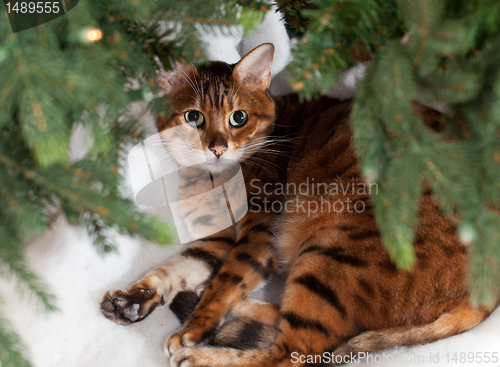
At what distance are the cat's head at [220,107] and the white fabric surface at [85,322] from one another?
0.62 feet

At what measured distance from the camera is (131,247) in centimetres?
156

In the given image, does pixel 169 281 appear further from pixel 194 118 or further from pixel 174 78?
pixel 174 78

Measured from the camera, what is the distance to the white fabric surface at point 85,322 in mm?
1098

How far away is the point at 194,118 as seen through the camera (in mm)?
1509

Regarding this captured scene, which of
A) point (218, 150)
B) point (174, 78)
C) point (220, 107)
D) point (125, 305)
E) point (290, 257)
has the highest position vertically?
point (174, 78)

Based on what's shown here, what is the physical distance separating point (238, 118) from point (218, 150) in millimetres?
207

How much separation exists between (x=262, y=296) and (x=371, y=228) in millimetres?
642

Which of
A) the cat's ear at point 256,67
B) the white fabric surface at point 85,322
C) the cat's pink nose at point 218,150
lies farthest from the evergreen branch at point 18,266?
the cat's ear at point 256,67

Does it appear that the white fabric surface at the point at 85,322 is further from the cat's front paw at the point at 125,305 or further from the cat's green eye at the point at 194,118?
the cat's green eye at the point at 194,118

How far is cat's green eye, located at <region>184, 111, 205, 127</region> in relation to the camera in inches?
58.9

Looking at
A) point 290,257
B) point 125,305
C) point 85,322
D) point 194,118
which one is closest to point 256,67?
point 194,118

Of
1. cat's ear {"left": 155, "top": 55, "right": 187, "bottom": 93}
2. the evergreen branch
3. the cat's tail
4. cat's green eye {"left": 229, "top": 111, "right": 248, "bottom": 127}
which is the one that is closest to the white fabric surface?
the cat's tail

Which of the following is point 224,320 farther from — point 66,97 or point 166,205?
point 66,97

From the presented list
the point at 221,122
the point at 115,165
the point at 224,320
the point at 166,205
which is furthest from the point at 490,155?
the point at 166,205
